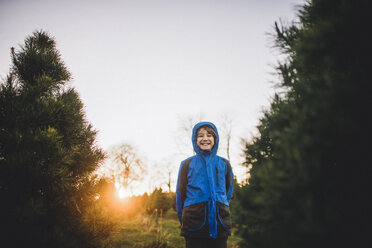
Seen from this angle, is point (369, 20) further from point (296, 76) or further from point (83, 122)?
point (83, 122)

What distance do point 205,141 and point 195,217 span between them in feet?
4.23

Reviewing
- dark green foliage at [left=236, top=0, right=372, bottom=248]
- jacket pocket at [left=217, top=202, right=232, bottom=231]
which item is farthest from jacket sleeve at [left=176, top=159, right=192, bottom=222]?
dark green foliage at [left=236, top=0, right=372, bottom=248]

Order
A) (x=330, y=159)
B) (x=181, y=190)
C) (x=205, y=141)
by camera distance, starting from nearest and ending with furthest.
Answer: (x=330, y=159)
(x=181, y=190)
(x=205, y=141)

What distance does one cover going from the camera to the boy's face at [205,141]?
3.05 m

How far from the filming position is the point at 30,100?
286 centimetres

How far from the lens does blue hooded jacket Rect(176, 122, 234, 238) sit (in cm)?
236

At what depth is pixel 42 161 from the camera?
98.1 inches

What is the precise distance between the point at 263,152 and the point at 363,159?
1.07 m

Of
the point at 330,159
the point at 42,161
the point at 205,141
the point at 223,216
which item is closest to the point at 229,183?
the point at 223,216

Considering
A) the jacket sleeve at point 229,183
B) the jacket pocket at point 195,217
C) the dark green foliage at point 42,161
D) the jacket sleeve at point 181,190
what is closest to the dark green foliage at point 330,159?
the jacket pocket at point 195,217

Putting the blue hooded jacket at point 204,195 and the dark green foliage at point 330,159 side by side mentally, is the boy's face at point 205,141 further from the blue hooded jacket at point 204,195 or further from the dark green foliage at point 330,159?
the dark green foliage at point 330,159

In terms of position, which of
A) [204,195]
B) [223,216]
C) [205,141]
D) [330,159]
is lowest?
[223,216]

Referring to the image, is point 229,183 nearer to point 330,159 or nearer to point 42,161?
point 330,159

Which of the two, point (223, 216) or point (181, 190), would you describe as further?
point (181, 190)
